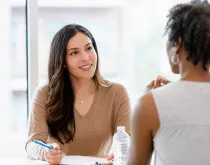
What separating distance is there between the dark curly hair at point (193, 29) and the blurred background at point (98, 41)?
1575mm

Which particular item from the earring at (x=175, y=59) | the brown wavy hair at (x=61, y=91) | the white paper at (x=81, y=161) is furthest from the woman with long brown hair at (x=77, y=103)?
the earring at (x=175, y=59)

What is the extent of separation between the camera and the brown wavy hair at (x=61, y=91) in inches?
86.8

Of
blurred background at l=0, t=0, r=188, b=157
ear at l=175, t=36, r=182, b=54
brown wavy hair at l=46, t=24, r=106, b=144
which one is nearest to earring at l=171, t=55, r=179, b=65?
ear at l=175, t=36, r=182, b=54

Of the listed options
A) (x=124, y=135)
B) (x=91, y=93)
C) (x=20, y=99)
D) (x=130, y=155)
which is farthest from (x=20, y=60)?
(x=130, y=155)

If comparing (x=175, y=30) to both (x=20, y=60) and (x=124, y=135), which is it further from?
(x=20, y=60)

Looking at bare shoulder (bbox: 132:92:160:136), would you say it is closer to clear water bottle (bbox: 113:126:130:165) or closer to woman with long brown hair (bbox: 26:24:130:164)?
clear water bottle (bbox: 113:126:130:165)

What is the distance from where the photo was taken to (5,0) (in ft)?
10.0

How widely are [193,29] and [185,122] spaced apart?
0.27 metres

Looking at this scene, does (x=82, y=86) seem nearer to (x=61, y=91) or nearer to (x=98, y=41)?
(x=61, y=91)

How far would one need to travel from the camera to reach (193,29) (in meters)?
1.18

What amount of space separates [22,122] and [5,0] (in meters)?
0.93

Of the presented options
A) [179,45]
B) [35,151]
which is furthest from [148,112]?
[35,151]

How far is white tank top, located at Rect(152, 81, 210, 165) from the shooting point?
1.19 metres

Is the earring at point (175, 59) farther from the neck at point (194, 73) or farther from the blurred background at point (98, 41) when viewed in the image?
the blurred background at point (98, 41)
